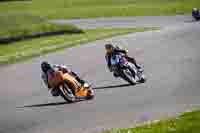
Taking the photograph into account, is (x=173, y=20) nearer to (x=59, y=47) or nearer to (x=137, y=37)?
(x=137, y=37)

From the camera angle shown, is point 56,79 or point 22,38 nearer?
point 56,79

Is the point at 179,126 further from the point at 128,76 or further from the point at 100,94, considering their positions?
the point at 128,76

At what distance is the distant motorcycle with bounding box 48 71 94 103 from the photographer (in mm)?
16062

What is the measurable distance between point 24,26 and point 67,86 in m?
19.2

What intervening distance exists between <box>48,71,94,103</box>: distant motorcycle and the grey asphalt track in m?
0.31

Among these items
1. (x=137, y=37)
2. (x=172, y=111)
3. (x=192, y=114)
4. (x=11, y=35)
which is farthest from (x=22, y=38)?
(x=192, y=114)

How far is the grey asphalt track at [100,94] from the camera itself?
14.2 metres

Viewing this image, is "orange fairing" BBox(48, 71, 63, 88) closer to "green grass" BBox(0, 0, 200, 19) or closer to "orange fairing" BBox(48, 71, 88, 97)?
"orange fairing" BBox(48, 71, 88, 97)

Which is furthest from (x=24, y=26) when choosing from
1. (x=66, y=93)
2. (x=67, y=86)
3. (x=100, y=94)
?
(x=66, y=93)

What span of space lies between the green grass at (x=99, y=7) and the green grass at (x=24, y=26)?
13065 millimetres

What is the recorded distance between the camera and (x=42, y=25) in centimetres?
3612

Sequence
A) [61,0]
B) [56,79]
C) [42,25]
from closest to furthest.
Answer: [56,79] → [42,25] → [61,0]

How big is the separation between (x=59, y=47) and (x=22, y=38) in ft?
14.1

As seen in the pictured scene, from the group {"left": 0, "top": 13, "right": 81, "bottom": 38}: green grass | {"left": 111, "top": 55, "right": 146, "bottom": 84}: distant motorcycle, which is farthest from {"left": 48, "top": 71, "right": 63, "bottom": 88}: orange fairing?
{"left": 0, "top": 13, "right": 81, "bottom": 38}: green grass
